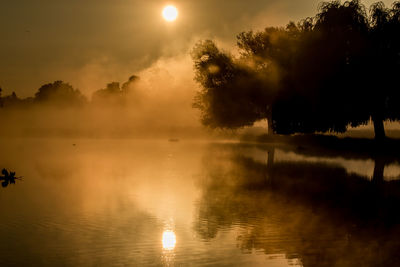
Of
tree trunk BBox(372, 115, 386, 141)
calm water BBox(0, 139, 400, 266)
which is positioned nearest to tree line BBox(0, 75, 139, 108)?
tree trunk BBox(372, 115, 386, 141)

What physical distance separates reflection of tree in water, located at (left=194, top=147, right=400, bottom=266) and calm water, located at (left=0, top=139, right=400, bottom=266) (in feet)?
0.09

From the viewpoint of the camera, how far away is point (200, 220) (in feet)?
44.3

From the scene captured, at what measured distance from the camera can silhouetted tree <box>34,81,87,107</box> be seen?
165m

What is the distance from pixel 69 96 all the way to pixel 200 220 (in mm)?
162194

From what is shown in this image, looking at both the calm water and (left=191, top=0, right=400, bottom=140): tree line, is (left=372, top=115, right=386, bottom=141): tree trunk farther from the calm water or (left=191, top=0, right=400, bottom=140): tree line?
the calm water

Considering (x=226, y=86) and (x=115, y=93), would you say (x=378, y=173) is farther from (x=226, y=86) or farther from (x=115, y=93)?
(x=115, y=93)

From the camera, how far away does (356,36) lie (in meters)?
45.2

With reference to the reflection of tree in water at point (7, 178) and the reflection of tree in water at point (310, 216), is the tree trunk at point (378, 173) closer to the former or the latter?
the reflection of tree in water at point (310, 216)

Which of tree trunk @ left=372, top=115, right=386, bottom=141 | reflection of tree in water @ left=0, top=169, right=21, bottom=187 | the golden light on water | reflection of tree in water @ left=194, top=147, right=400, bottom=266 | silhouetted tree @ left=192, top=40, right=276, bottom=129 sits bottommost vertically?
reflection of tree in water @ left=194, top=147, right=400, bottom=266

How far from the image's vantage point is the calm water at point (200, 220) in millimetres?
9734

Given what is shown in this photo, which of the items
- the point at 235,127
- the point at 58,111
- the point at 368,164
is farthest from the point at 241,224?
the point at 58,111

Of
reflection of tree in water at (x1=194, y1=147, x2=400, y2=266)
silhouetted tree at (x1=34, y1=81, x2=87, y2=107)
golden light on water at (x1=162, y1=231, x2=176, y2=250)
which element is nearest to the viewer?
reflection of tree in water at (x1=194, y1=147, x2=400, y2=266)

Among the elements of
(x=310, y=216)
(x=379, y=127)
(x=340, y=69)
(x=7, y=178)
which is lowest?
(x=310, y=216)

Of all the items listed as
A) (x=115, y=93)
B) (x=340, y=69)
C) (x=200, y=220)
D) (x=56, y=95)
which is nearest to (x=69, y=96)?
(x=56, y=95)
